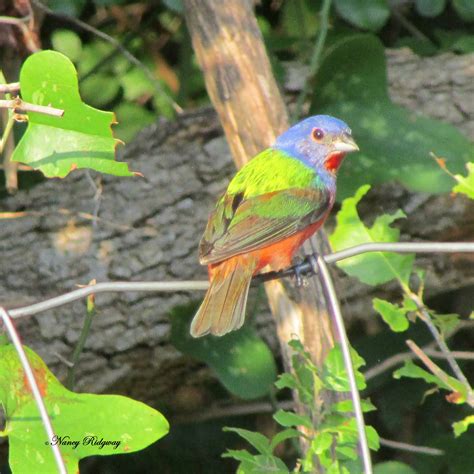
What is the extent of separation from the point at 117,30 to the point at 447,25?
1434 millimetres

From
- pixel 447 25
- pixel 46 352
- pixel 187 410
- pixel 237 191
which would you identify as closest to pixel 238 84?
pixel 237 191

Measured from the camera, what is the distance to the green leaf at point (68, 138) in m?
2.21

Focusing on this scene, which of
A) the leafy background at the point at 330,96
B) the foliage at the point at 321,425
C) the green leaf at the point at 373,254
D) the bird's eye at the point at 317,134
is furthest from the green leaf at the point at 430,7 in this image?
the foliage at the point at 321,425

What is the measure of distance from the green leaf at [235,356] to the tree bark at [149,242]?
0.62ft

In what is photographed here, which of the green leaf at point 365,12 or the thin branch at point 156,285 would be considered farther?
the green leaf at point 365,12

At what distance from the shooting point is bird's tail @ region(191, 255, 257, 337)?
2.53 m

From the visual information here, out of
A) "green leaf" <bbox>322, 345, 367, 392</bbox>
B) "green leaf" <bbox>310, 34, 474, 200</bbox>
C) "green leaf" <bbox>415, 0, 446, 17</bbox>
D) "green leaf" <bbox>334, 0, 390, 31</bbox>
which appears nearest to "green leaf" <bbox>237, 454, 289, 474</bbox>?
"green leaf" <bbox>322, 345, 367, 392</bbox>

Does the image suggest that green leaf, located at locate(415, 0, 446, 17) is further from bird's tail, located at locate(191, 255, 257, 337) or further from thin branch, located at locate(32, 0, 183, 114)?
bird's tail, located at locate(191, 255, 257, 337)

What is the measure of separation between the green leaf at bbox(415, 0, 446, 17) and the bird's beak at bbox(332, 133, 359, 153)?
1.33 m

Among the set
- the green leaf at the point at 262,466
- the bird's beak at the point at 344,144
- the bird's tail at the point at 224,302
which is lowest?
the green leaf at the point at 262,466

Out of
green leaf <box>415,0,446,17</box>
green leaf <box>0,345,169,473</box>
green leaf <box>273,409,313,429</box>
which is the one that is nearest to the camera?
green leaf <box>0,345,169,473</box>

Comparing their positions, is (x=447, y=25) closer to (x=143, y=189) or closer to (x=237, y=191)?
(x=143, y=189)

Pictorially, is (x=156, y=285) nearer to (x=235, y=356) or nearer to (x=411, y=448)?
(x=235, y=356)

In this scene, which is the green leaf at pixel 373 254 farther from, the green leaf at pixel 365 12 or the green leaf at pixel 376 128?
the green leaf at pixel 365 12
